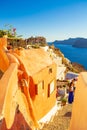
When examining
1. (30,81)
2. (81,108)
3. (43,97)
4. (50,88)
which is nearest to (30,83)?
(30,81)

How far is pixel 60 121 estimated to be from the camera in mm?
15352

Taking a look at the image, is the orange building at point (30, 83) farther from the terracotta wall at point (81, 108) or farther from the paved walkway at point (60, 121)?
the terracotta wall at point (81, 108)

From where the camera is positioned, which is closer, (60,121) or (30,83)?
(30,83)

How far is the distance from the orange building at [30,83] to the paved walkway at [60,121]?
0.68 metres

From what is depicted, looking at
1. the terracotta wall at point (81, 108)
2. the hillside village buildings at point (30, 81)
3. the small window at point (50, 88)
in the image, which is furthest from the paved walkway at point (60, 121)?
the terracotta wall at point (81, 108)

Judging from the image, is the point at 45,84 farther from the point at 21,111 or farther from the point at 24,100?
the point at 21,111

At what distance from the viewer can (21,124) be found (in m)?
10.6

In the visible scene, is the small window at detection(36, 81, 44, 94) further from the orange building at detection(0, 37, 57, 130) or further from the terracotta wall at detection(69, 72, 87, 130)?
the terracotta wall at detection(69, 72, 87, 130)

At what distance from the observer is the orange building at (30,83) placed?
10.9 metres

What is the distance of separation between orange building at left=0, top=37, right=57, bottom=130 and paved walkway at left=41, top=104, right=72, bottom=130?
677 millimetres

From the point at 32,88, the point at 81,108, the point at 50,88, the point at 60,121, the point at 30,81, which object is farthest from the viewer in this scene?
the point at 50,88

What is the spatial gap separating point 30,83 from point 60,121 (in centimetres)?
291

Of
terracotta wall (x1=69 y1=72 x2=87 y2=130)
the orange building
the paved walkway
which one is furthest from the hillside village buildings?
terracotta wall (x1=69 y1=72 x2=87 y2=130)

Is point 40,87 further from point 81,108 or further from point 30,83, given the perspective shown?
point 81,108
